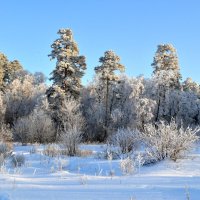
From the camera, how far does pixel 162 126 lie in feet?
45.9

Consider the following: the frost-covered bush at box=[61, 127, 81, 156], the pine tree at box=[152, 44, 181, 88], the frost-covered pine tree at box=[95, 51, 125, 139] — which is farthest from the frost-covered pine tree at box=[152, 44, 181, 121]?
the frost-covered bush at box=[61, 127, 81, 156]

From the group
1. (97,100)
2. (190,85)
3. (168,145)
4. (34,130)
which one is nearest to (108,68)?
(97,100)

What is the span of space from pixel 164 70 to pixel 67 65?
43.2ft

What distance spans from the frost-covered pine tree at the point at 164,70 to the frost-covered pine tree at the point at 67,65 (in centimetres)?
1090

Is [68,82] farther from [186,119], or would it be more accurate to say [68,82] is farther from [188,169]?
[188,169]

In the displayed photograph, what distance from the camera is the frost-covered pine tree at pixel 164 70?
158 ft

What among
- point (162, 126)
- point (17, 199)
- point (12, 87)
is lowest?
point (17, 199)

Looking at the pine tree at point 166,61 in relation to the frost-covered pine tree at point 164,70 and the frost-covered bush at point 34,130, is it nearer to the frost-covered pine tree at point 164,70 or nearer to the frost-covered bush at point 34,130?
the frost-covered pine tree at point 164,70

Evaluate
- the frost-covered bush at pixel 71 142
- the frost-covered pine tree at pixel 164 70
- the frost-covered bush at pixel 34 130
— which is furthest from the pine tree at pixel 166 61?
the frost-covered bush at pixel 71 142

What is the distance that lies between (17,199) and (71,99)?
109ft

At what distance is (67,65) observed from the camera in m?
40.2

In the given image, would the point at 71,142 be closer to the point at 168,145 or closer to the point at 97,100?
the point at 168,145

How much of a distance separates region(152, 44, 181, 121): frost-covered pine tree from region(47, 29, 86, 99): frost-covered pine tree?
10904mm

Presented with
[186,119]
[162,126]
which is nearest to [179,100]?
[186,119]
